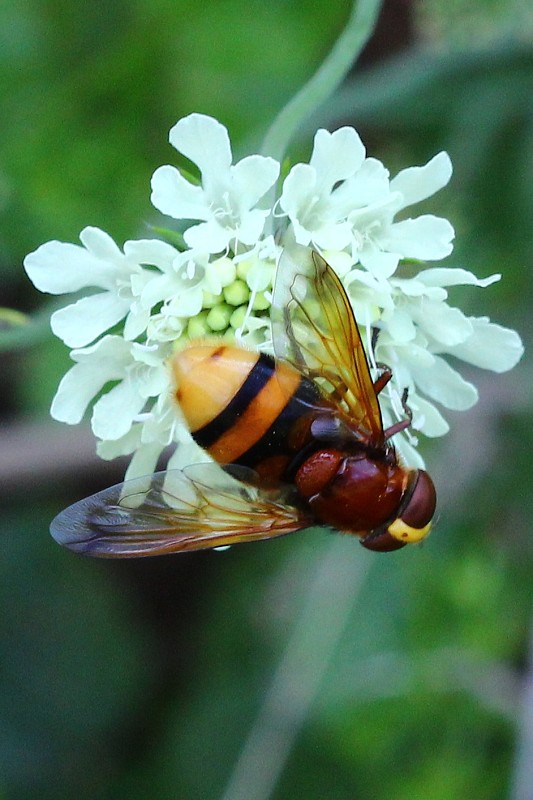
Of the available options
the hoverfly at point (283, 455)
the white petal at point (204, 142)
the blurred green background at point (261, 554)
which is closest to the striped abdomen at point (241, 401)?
the hoverfly at point (283, 455)

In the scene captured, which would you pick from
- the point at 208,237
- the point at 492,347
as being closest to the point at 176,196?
the point at 208,237

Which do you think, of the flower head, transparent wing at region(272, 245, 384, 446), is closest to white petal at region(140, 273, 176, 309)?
the flower head

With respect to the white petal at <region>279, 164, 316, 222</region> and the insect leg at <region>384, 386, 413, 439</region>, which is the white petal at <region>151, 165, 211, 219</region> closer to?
A: the white petal at <region>279, 164, 316, 222</region>

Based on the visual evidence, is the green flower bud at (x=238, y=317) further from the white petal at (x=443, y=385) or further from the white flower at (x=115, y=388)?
the white petal at (x=443, y=385)

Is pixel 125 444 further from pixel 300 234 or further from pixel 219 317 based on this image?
pixel 300 234

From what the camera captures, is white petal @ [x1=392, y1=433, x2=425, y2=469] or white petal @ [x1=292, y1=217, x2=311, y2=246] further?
white petal @ [x1=392, y1=433, x2=425, y2=469]

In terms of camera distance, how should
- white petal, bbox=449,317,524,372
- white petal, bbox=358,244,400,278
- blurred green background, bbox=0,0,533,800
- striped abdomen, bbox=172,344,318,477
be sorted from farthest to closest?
blurred green background, bbox=0,0,533,800 → white petal, bbox=449,317,524,372 → white petal, bbox=358,244,400,278 → striped abdomen, bbox=172,344,318,477
